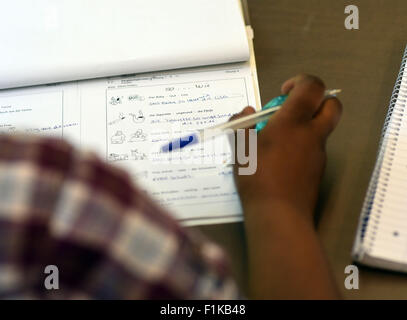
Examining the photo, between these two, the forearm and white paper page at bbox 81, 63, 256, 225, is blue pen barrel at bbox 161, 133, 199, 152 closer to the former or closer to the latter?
white paper page at bbox 81, 63, 256, 225

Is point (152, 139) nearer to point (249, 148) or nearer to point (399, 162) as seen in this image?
point (249, 148)

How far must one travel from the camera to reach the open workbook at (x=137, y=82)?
63 centimetres

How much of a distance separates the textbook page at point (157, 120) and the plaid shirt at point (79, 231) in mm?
258

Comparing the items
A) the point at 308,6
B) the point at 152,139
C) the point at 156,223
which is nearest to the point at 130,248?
the point at 156,223

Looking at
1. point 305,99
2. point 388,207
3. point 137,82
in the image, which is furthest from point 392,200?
point 137,82

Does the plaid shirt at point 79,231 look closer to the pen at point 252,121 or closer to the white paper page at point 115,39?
the pen at point 252,121

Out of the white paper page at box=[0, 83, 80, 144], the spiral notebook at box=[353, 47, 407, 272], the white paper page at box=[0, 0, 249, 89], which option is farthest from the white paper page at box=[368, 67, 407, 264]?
the white paper page at box=[0, 83, 80, 144]

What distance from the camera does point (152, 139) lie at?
617mm

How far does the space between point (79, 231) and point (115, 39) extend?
447 millimetres

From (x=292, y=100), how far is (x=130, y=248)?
0.31 m

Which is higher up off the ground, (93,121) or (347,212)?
(93,121)

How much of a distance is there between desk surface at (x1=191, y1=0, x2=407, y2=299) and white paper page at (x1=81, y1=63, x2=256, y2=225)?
0.11 feet

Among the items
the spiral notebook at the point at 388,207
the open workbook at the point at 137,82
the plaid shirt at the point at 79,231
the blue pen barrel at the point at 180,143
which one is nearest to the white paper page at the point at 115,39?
the open workbook at the point at 137,82

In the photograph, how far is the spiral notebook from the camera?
505mm
